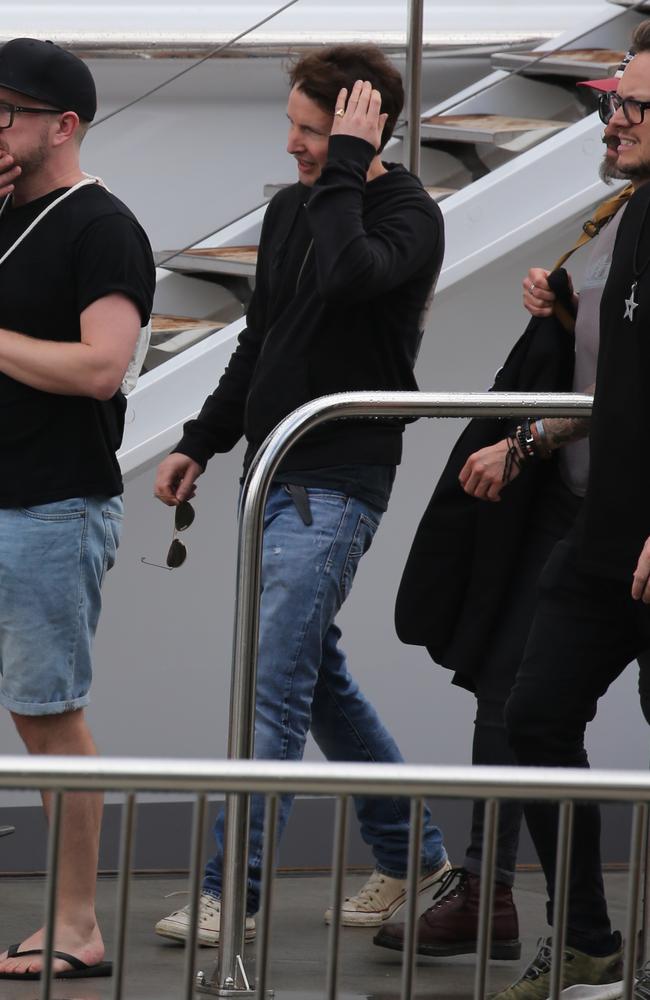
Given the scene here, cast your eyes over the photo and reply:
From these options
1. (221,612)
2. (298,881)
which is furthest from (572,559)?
(221,612)

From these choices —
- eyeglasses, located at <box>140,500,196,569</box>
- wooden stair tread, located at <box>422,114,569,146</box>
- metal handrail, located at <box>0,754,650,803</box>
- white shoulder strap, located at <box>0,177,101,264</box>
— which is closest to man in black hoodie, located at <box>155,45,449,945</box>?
eyeglasses, located at <box>140,500,196,569</box>

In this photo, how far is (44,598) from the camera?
296cm

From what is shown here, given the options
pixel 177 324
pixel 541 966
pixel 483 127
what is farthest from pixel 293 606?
pixel 483 127

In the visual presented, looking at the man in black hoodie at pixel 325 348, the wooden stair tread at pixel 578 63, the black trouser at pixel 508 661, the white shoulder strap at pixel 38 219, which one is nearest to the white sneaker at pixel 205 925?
the man in black hoodie at pixel 325 348

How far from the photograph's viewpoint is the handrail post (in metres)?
4.22

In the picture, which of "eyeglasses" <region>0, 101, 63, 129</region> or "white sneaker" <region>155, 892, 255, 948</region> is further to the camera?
"white sneaker" <region>155, 892, 255, 948</region>

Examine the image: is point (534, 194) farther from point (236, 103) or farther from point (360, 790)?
point (360, 790)

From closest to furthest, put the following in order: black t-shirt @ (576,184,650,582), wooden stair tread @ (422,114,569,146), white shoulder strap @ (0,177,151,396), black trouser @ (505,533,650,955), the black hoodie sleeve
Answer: black t-shirt @ (576,184,650,582), black trouser @ (505,533,650,955), white shoulder strap @ (0,177,151,396), the black hoodie sleeve, wooden stair tread @ (422,114,569,146)

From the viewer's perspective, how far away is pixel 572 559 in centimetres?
276

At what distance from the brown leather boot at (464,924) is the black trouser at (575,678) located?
44 cm

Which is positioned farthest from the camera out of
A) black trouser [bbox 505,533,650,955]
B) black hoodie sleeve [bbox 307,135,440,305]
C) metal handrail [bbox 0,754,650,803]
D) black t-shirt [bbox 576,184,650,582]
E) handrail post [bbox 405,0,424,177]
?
handrail post [bbox 405,0,424,177]

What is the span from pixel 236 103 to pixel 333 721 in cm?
209

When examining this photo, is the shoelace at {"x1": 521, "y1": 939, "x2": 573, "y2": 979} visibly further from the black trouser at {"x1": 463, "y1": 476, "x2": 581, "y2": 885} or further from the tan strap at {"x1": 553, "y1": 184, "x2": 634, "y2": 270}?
the tan strap at {"x1": 553, "y1": 184, "x2": 634, "y2": 270}

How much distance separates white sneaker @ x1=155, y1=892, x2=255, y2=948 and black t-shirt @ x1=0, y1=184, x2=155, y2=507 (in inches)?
33.5
